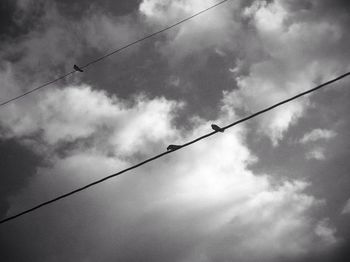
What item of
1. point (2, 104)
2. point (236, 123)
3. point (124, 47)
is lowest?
point (236, 123)

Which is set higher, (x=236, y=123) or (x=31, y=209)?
(x=236, y=123)

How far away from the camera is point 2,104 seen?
7.71 meters

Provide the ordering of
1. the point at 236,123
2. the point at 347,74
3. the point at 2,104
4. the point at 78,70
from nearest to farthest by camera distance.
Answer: the point at 347,74
the point at 236,123
the point at 2,104
the point at 78,70

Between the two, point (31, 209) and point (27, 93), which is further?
point (27, 93)

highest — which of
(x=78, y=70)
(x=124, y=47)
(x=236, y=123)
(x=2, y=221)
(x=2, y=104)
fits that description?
(x=78, y=70)

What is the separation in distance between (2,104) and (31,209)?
453 centimetres

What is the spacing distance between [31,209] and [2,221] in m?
0.56

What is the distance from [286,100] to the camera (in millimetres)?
4148

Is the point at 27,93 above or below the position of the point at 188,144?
above

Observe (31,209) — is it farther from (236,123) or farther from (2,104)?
(2,104)

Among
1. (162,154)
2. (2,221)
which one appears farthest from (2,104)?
(162,154)

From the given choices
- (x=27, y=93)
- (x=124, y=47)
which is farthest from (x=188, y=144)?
(x=27, y=93)

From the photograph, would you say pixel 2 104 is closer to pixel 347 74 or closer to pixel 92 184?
pixel 92 184

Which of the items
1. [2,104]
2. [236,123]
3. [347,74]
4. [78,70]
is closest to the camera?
[347,74]
